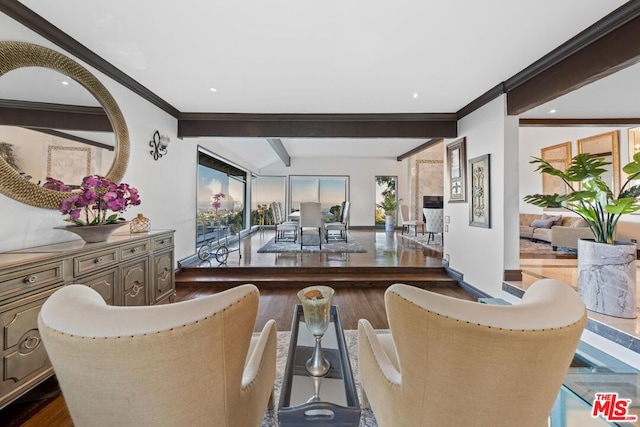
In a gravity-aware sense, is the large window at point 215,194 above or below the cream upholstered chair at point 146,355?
above

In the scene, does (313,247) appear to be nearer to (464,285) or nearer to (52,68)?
(464,285)

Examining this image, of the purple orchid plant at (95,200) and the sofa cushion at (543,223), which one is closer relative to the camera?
the purple orchid plant at (95,200)

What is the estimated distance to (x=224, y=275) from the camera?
404 centimetres

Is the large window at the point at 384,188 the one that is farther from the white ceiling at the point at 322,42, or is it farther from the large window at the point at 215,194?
the white ceiling at the point at 322,42

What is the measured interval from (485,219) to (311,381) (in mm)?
2901

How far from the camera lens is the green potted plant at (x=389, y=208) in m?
8.96

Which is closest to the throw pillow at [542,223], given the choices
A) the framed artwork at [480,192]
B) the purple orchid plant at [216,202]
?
the framed artwork at [480,192]

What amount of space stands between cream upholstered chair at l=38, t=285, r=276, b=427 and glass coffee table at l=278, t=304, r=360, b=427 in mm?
332

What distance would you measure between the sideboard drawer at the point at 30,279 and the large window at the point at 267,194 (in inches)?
302

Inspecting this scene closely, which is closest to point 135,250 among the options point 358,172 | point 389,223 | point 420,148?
point 420,148

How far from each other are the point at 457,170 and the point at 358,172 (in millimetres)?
5719

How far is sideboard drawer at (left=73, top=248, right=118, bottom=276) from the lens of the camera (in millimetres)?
1784

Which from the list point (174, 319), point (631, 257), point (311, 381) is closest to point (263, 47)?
point (174, 319)

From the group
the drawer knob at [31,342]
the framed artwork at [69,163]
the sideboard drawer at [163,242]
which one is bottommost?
the drawer knob at [31,342]
